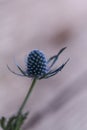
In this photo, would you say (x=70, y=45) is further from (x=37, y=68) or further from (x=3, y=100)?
(x=37, y=68)

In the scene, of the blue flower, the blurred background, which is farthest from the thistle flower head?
the blurred background

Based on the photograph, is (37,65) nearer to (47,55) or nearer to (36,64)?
(36,64)

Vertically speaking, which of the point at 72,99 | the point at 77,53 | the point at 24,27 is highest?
the point at 24,27

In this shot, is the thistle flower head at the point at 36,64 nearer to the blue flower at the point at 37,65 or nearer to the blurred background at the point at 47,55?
the blue flower at the point at 37,65

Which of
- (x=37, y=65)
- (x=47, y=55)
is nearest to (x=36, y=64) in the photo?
(x=37, y=65)

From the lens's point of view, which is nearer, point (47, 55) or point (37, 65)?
point (37, 65)

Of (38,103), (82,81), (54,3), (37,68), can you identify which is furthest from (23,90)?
(37,68)

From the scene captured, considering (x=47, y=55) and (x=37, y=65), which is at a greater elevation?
(x=47, y=55)

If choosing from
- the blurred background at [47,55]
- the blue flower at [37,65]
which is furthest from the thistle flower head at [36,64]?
the blurred background at [47,55]

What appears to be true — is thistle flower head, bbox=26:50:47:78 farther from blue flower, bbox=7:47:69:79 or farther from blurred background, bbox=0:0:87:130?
blurred background, bbox=0:0:87:130
